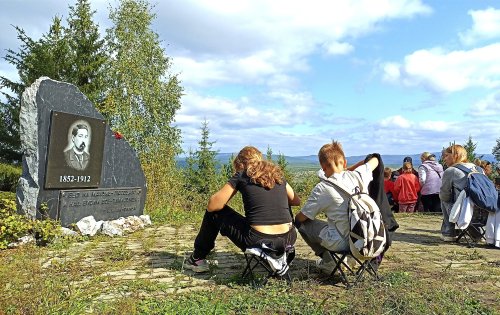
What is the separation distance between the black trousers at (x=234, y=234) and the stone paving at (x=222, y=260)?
354 mm

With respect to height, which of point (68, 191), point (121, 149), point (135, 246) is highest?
point (121, 149)

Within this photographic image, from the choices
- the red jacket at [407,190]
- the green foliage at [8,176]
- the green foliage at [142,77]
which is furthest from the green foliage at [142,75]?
the red jacket at [407,190]

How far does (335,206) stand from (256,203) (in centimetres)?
77

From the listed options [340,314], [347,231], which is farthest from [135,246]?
[340,314]

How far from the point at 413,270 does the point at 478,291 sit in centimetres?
93

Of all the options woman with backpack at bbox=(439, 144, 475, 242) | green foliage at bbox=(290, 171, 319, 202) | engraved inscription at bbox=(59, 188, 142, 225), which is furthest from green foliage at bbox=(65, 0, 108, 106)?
woman with backpack at bbox=(439, 144, 475, 242)

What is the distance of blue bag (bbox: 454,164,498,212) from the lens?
657 cm

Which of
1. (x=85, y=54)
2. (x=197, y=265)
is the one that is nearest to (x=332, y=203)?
(x=197, y=265)

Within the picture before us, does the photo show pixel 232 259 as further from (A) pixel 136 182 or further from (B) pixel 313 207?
(A) pixel 136 182

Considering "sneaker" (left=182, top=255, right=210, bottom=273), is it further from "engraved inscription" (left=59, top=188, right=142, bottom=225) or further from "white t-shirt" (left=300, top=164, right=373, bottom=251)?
"engraved inscription" (left=59, top=188, right=142, bottom=225)

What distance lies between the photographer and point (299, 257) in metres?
5.86

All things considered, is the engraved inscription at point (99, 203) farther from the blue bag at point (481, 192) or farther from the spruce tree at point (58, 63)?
the spruce tree at point (58, 63)

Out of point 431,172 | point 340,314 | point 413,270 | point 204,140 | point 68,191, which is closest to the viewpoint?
point 340,314

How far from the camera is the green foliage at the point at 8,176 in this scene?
A: 65.3 feet
